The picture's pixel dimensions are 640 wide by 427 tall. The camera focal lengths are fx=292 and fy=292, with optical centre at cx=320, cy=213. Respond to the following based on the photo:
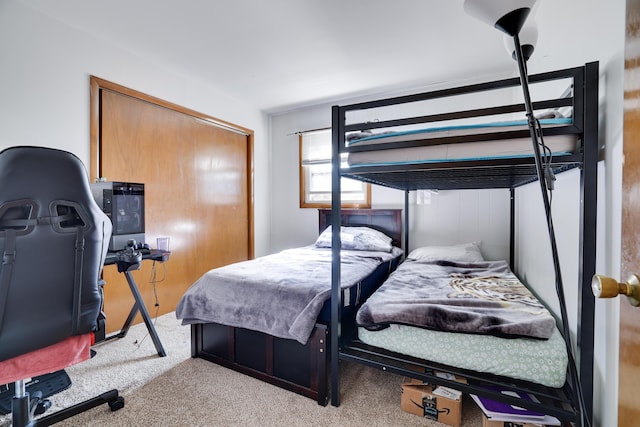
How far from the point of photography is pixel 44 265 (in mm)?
1108

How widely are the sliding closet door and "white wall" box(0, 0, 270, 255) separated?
105 mm

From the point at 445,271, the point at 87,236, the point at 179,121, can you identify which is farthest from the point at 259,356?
the point at 179,121

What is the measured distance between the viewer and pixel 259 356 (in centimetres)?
178

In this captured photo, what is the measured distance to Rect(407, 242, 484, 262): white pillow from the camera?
2543 millimetres

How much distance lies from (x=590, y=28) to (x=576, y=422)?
1.54 meters

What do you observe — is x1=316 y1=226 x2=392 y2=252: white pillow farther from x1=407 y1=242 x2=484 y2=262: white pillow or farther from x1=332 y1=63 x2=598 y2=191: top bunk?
x1=332 y1=63 x2=598 y2=191: top bunk

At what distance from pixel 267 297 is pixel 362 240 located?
1.53 m

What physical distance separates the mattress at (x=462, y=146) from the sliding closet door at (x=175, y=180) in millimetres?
2211

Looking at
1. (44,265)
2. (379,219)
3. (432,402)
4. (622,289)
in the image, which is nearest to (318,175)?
(379,219)

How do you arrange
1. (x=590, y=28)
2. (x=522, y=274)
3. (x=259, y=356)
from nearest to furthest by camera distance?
(x=590, y=28) < (x=259, y=356) < (x=522, y=274)

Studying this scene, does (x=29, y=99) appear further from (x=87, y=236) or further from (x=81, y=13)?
(x=87, y=236)

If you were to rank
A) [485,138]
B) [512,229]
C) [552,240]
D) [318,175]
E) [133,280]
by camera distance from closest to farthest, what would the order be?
1. [552,240]
2. [485,138]
3. [133,280]
4. [512,229]
5. [318,175]

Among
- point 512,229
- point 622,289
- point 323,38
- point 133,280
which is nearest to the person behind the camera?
point 622,289

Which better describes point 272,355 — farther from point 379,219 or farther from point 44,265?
point 379,219
